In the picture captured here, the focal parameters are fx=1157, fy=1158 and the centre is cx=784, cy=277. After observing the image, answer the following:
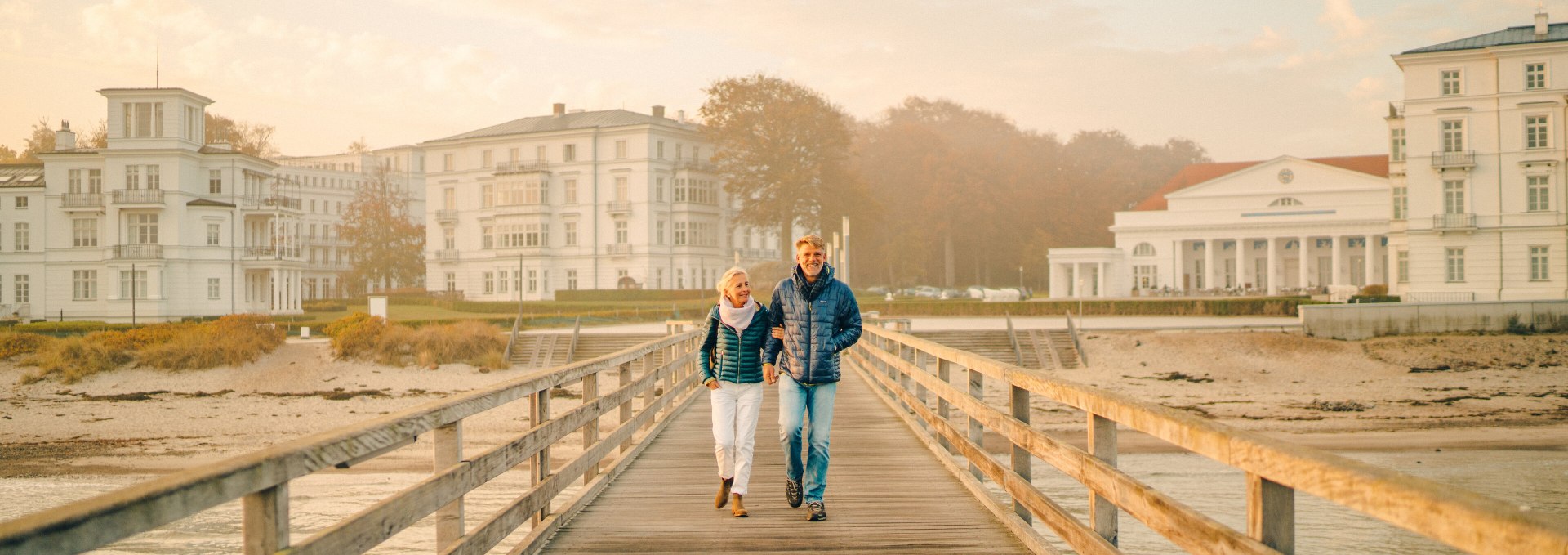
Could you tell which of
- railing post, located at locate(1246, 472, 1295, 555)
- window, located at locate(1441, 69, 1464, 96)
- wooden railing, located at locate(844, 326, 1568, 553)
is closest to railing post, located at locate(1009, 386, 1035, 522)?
wooden railing, located at locate(844, 326, 1568, 553)

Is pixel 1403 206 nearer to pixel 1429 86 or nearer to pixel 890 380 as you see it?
pixel 1429 86

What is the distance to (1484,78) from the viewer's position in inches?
1889

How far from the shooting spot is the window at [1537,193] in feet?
155

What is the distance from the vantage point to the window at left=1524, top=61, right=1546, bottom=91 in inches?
1850

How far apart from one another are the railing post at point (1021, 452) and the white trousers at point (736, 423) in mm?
1690

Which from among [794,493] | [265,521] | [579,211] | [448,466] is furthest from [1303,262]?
[265,521]

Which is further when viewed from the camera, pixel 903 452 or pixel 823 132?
pixel 823 132

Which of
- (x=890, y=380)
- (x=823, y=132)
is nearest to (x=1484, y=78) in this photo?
(x=823, y=132)

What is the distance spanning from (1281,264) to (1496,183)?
2266 cm

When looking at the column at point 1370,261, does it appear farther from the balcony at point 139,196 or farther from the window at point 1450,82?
the balcony at point 139,196

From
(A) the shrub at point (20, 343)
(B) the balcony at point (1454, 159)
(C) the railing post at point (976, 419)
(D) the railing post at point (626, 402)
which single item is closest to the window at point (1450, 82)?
(B) the balcony at point (1454, 159)

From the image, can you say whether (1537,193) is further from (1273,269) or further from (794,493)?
(794,493)

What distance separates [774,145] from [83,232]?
36002 mm

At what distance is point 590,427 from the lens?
26.0 feet
